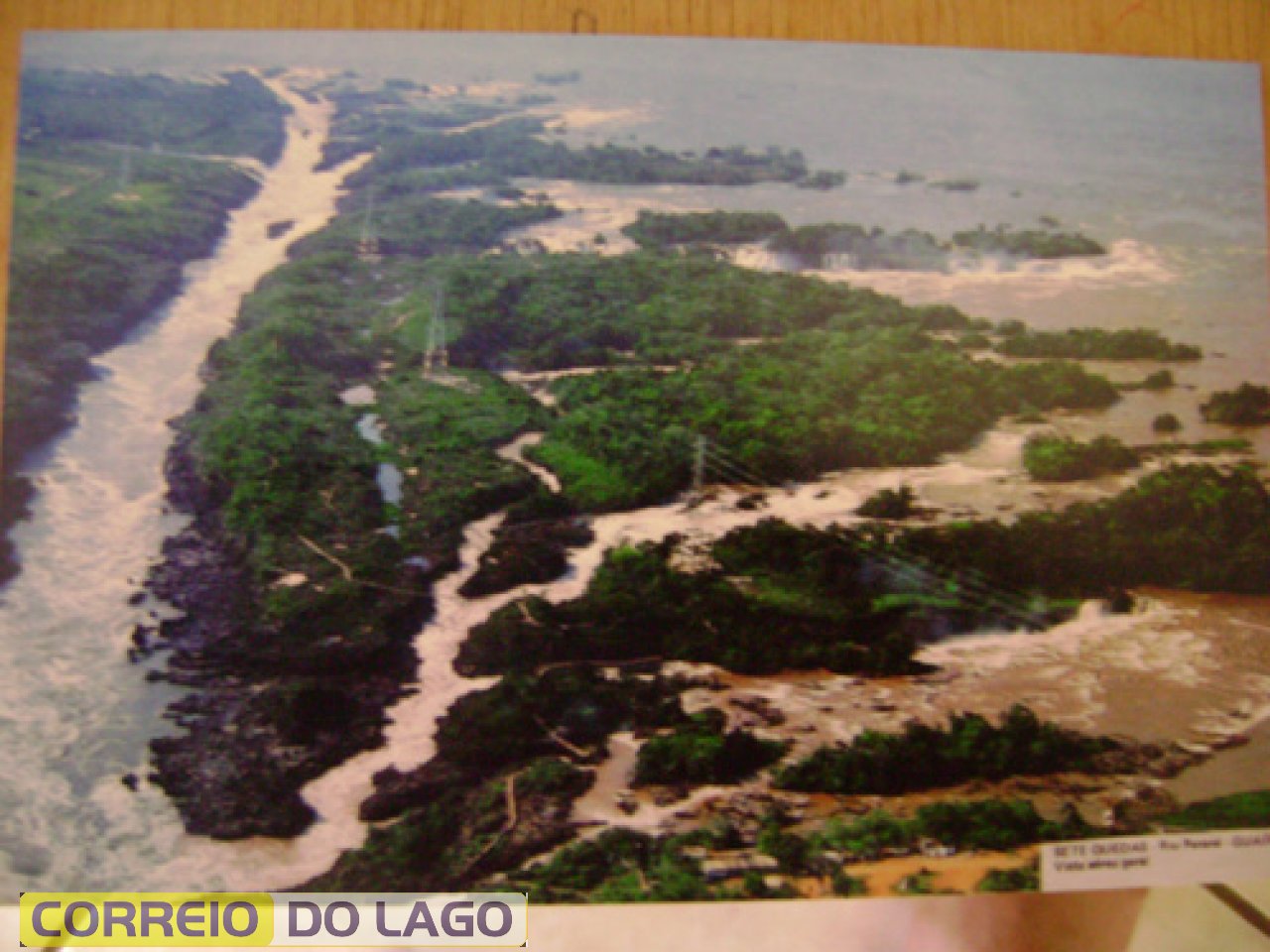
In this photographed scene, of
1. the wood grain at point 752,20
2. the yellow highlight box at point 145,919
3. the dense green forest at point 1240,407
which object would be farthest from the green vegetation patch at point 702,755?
the wood grain at point 752,20

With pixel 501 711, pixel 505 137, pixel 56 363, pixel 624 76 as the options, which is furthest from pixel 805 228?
pixel 56 363

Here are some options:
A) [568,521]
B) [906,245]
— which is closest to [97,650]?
[568,521]

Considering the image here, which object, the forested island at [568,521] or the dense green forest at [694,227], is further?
the dense green forest at [694,227]

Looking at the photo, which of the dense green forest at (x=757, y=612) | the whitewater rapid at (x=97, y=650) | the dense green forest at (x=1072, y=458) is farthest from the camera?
the dense green forest at (x=1072, y=458)

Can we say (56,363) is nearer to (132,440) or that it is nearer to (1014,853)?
(132,440)

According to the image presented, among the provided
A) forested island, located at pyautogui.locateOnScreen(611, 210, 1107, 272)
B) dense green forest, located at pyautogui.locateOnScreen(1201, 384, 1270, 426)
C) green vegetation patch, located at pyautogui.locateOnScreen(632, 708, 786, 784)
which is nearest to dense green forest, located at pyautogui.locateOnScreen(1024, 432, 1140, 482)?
dense green forest, located at pyautogui.locateOnScreen(1201, 384, 1270, 426)

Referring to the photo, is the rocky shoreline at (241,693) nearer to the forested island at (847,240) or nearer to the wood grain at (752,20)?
the wood grain at (752,20)

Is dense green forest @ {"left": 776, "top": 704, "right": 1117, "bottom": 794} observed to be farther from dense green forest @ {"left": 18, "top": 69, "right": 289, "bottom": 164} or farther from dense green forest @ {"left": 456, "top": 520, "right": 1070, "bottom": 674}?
dense green forest @ {"left": 18, "top": 69, "right": 289, "bottom": 164}
